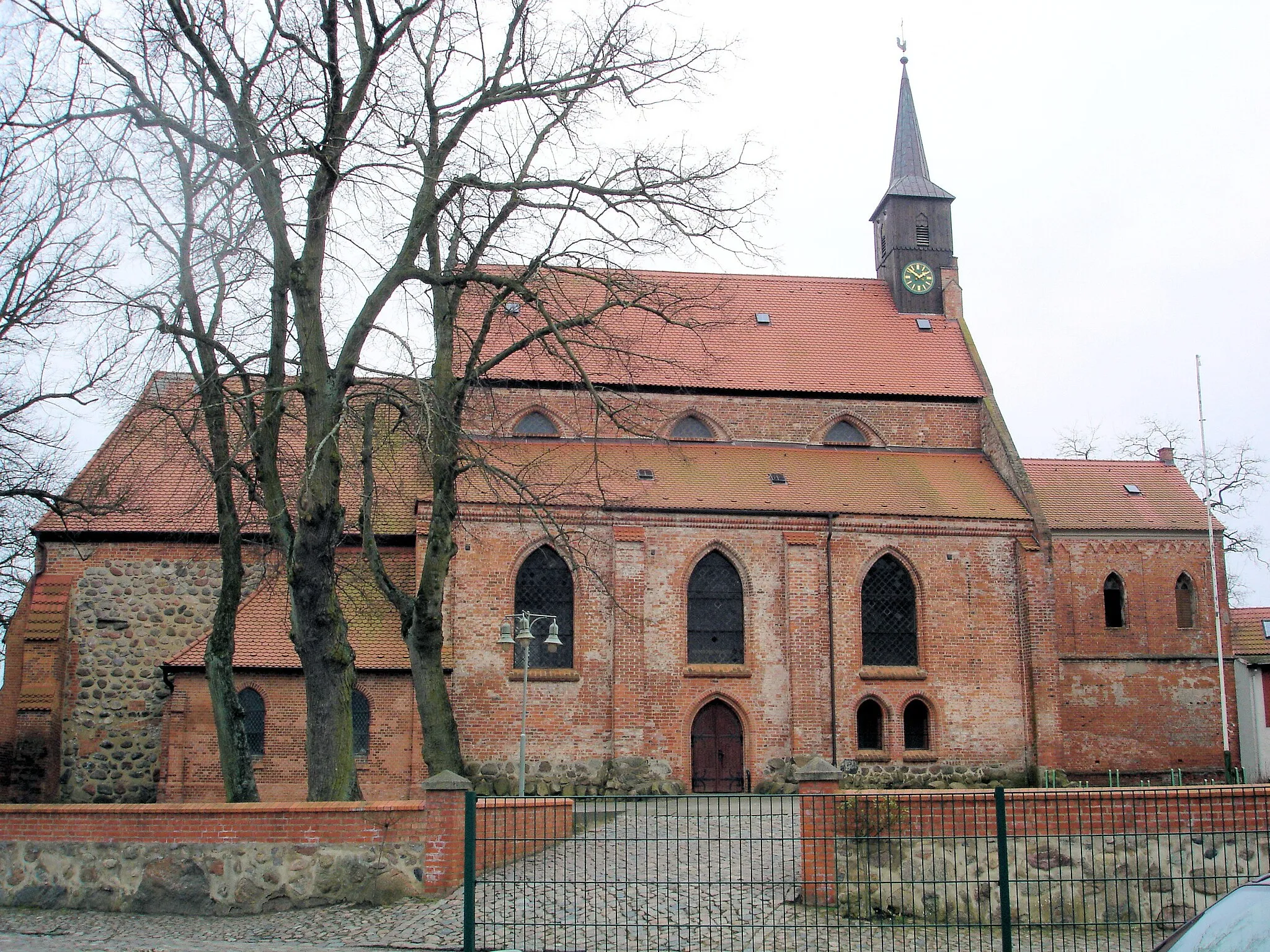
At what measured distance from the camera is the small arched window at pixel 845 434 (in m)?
25.8

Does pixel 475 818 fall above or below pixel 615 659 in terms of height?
below

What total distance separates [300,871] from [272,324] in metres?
6.56

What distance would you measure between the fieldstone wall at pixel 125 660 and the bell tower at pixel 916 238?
1713cm

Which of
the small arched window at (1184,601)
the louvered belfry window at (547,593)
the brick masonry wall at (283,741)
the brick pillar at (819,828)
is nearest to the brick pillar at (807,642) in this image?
the louvered belfry window at (547,593)

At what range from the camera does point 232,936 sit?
9492 millimetres

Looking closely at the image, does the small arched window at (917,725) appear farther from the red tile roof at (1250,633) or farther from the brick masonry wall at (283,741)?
the brick masonry wall at (283,741)

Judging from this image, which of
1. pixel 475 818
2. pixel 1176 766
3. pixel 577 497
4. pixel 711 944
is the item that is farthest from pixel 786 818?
pixel 1176 766

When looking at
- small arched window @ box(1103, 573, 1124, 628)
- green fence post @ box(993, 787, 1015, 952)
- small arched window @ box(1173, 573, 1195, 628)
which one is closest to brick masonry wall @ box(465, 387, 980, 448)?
small arched window @ box(1103, 573, 1124, 628)

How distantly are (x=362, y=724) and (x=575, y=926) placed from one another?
11.7 metres

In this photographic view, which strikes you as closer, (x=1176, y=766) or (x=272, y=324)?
(x=272, y=324)

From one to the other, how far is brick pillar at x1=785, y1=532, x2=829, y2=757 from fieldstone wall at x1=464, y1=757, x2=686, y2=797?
261 centimetres

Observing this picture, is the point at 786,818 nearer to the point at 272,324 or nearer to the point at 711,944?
the point at 711,944

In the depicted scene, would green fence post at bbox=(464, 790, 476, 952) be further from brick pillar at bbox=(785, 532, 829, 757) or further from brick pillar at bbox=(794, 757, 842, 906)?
brick pillar at bbox=(785, 532, 829, 757)

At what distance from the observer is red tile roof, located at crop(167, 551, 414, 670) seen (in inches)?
789
